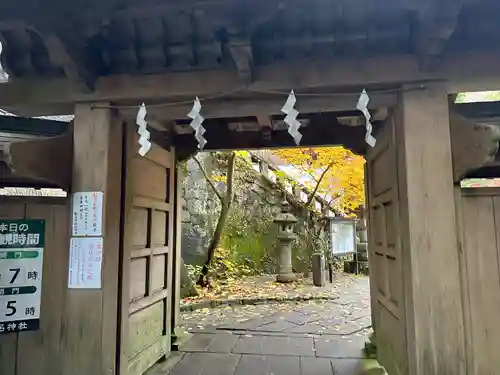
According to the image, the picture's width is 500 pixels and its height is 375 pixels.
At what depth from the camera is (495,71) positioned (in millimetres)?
3164

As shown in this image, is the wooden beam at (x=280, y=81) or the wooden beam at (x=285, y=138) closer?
the wooden beam at (x=280, y=81)

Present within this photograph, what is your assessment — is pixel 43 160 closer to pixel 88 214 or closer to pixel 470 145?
pixel 88 214

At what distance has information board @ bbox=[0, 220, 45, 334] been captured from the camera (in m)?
3.31

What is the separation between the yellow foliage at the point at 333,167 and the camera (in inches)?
474

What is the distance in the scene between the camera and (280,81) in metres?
3.38

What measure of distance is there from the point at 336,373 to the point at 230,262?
8.45m

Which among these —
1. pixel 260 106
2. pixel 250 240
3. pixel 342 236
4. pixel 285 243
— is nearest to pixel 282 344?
pixel 260 106

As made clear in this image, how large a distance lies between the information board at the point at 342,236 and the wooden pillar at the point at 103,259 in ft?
36.4

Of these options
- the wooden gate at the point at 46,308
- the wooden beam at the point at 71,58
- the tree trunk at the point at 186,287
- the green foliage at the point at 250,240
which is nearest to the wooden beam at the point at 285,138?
the wooden beam at the point at 71,58

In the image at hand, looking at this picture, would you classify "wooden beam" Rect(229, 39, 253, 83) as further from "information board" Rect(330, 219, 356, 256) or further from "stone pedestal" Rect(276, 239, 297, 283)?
"information board" Rect(330, 219, 356, 256)

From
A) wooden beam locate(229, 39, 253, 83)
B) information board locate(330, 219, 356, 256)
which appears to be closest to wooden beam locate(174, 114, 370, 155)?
wooden beam locate(229, 39, 253, 83)

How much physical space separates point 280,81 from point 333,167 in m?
9.44

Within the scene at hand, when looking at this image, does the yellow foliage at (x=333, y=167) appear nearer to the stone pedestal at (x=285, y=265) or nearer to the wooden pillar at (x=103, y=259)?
the stone pedestal at (x=285, y=265)

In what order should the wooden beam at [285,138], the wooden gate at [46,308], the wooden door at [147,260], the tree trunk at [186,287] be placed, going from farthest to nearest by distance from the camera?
1. the tree trunk at [186,287]
2. the wooden beam at [285,138]
3. the wooden door at [147,260]
4. the wooden gate at [46,308]
